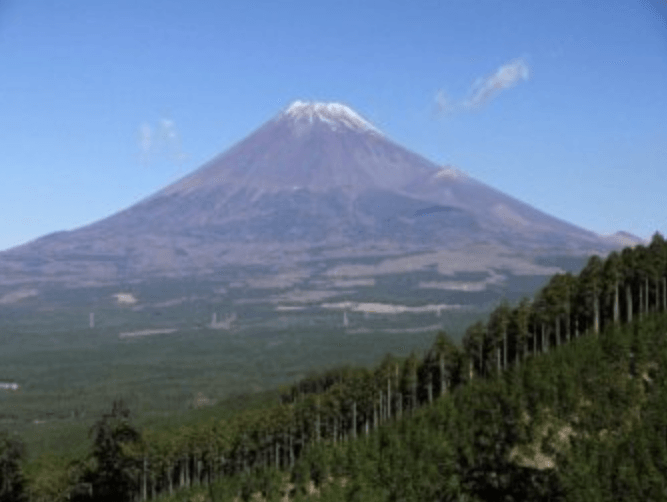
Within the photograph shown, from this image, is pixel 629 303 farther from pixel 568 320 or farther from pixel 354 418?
pixel 354 418

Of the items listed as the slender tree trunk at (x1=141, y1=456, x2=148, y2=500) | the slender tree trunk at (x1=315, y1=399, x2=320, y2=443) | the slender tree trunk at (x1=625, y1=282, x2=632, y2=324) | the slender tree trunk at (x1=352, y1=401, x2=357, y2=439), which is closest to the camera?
the slender tree trunk at (x1=625, y1=282, x2=632, y2=324)

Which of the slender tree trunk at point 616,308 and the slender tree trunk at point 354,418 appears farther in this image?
the slender tree trunk at point 354,418

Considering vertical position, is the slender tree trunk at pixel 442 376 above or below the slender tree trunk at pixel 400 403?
above

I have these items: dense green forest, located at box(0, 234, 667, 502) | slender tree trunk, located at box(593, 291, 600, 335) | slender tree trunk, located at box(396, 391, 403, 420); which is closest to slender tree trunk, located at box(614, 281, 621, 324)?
dense green forest, located at box(0, 234, 667, 502)

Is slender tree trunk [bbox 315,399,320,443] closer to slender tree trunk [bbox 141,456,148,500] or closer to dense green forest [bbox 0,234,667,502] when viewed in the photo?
dense green forest [bbox 0,234,667,502]

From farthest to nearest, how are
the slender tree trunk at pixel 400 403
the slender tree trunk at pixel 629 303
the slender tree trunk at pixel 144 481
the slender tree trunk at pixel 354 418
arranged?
1. the slender tree trunk at pixel 400 403
2. the slender tree trunk at pixel 354 418
3. the slender tree trunk at pixel 144 481
4. the slender tree trunk at pixel 629 303

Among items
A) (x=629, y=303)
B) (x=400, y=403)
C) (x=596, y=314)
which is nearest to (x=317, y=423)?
(x=400, y=403)

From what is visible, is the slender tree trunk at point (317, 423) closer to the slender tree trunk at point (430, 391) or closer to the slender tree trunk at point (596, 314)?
the slender tree trunk at point (430, 391)

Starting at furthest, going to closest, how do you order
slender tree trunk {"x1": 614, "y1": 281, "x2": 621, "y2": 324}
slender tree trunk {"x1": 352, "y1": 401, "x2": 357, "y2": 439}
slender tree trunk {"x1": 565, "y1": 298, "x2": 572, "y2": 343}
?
slender tree trunk {"x1": 352, "y1": 401, "x2": 357, "y2": 439}
slender tree trunk {"x1": 565, "y1": 298, "x2": 572, "y2": 343}
slender tree trunk {"x1": 614, "y1": 281, "x2": 621, "y2": 324}

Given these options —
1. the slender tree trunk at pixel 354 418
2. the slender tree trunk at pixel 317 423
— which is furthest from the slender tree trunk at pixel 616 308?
the slender tree trunk at pixel 317 423
